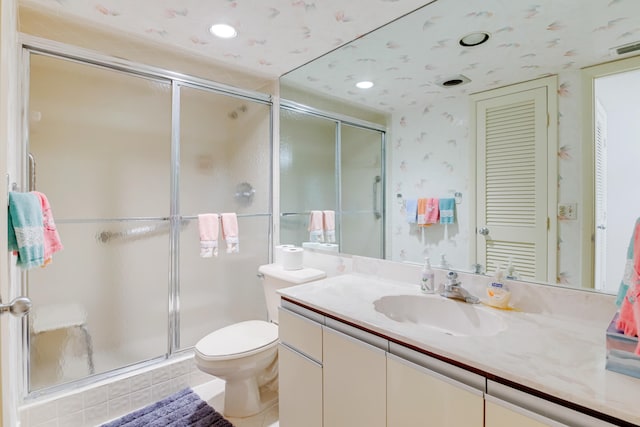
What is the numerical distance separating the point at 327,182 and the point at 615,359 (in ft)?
5.88

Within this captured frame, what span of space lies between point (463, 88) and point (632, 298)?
3.44 ft

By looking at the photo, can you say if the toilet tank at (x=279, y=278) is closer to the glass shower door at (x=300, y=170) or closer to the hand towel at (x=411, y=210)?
the glass shower door at (x=300, y=170)

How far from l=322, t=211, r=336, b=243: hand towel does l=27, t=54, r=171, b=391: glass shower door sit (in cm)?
113

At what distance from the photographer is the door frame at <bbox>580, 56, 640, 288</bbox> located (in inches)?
43.6

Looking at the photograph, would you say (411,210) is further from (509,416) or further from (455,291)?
(509,416)

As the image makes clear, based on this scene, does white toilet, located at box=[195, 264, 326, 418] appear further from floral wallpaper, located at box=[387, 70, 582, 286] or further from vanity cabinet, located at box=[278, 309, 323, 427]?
floral wallpaper, located at box=[387, 70, 582, 286]

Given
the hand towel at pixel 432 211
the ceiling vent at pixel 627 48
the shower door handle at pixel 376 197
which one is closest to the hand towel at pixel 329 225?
the shower door handle at pixel 376 197

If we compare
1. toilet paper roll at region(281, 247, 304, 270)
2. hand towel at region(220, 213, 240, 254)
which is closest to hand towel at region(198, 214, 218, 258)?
hand towel at region(220, 213, 240, 254)

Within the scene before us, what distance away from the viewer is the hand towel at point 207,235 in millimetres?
2102

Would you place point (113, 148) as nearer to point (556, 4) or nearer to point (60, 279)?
point (60, 279)

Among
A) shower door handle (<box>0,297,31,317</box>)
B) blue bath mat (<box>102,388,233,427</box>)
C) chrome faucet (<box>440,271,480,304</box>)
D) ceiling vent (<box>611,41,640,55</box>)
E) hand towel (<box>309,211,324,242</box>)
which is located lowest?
blue bath mat (<box>102,388,233,427</box>)

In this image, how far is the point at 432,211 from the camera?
5.10ft

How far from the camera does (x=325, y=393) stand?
1244 mm

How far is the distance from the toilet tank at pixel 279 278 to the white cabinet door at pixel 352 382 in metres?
0.64
